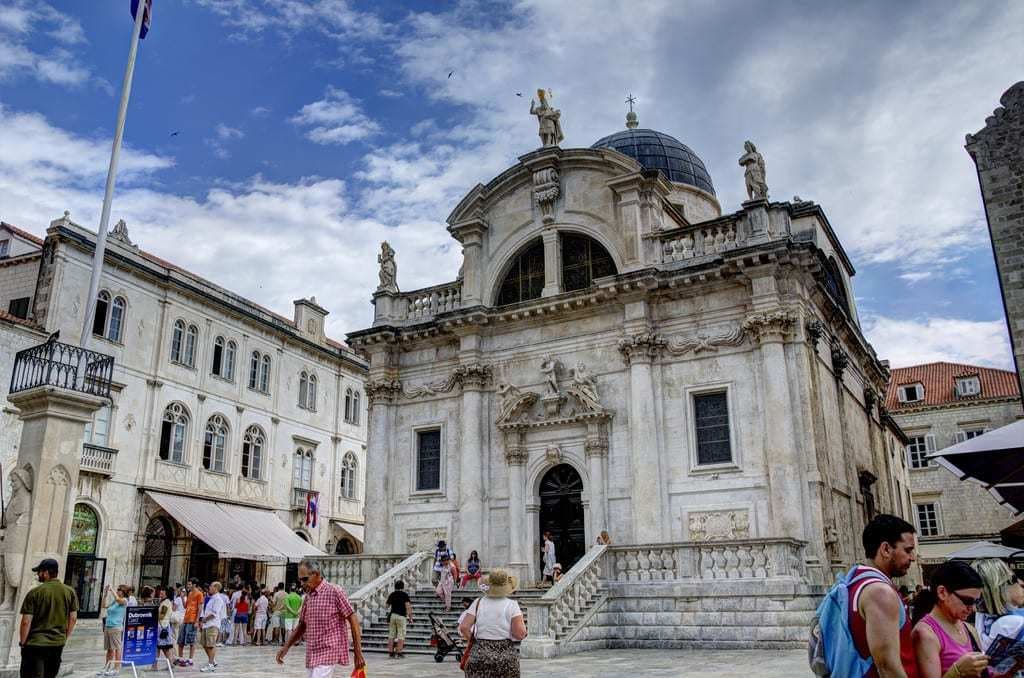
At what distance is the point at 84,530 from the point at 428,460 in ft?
39.9

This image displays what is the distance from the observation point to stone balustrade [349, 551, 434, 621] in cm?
2014

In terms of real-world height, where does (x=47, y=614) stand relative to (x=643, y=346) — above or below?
below

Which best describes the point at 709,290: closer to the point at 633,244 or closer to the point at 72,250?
the point at 633,244

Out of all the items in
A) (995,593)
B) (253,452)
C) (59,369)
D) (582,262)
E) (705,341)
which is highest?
(582,262)

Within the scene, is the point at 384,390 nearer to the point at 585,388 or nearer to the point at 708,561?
the point at 585,388

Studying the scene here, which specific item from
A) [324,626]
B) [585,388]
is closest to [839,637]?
[324,626]

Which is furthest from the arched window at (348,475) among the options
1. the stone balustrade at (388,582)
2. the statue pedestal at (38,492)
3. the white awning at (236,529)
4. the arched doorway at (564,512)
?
the statue pedestal at (38,492)

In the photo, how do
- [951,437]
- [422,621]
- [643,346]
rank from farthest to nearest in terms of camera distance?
[951,437], [643,346], [422,621]

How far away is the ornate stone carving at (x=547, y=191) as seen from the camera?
81.9 ft

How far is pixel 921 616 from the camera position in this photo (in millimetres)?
4688

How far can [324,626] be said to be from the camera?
786 centimetres

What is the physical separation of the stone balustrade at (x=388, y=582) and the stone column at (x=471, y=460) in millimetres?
1152

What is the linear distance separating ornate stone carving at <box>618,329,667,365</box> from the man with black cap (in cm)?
1563

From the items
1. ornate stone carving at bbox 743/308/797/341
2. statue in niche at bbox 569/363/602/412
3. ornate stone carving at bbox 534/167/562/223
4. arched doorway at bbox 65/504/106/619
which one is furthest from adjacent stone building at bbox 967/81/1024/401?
arched doorway at bbox 65/504/106/619
